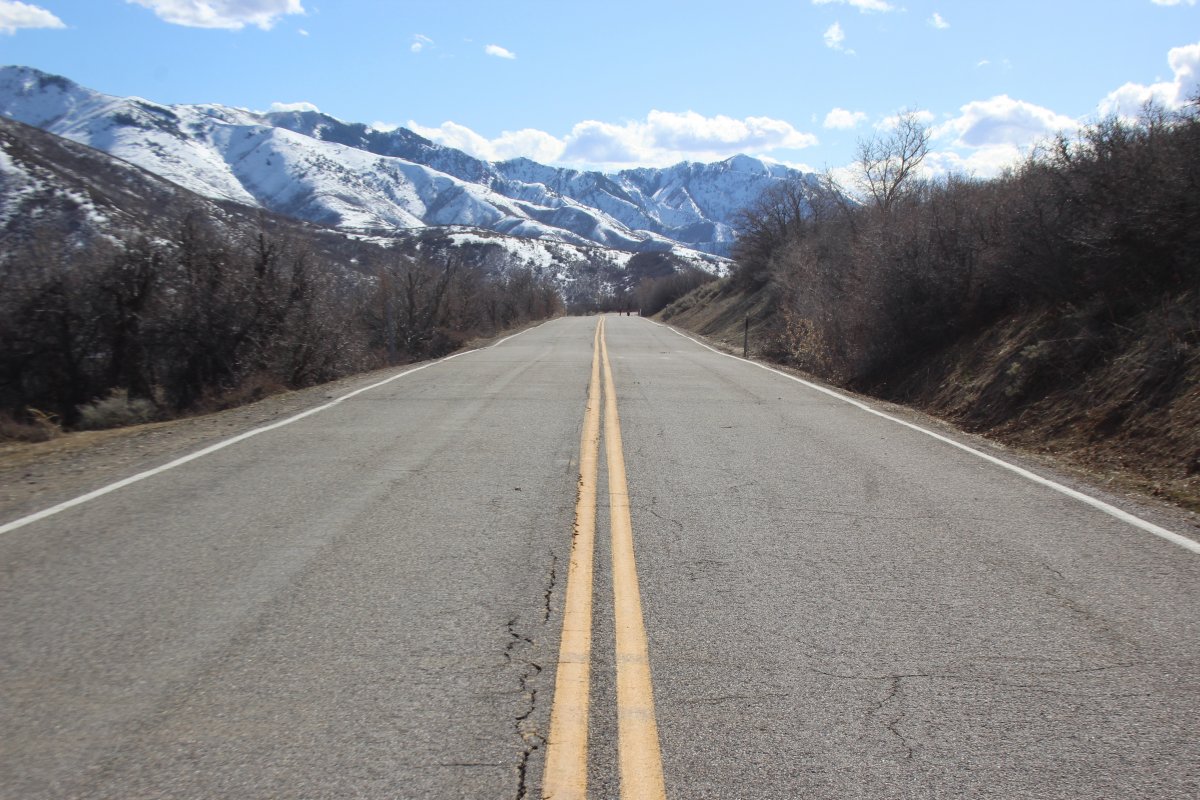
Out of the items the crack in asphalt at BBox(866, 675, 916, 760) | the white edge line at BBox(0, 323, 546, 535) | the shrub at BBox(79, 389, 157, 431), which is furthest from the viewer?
the shrub at BBox(79, 389, 157, 431)

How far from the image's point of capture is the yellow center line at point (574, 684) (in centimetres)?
279

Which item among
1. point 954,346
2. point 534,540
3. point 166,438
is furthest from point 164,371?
point 534,540

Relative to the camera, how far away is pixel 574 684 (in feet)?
11.2

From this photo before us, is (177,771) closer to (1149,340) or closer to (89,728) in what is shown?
(89,728)

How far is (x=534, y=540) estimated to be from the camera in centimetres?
538

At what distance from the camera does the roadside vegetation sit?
9.29 m

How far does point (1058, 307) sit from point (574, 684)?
40.6 feet

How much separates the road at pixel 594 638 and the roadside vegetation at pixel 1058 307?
280 centimetres

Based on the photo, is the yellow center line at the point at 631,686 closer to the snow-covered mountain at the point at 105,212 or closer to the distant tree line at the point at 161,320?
the distant tree line at the point at 161,320

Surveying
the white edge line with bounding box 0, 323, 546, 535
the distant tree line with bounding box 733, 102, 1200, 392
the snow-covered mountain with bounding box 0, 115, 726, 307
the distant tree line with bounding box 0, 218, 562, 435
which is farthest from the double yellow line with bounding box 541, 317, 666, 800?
the snow-covered mountain with bounding box 0, 115, 726, 307

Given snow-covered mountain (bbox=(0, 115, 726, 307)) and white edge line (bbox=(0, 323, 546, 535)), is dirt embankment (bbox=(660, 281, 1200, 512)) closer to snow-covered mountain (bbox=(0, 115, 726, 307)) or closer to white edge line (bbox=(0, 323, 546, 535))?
white edge line (bbox=(0, 323, 546, 535))

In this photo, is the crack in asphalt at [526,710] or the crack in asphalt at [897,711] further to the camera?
the crack in asphalt at [897,711]

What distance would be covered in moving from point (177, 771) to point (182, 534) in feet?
10.0

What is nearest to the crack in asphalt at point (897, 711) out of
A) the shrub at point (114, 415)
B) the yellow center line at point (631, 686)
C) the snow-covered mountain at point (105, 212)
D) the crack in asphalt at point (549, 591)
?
the yellow center line at point (631, 686)
